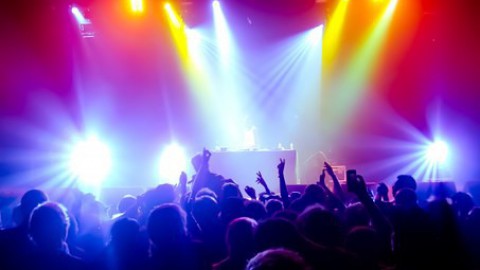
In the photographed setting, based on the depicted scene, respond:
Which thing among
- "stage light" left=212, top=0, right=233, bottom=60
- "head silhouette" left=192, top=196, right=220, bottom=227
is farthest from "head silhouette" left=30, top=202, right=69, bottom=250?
"stage light" left=212, top=0, right=233, bottom=60

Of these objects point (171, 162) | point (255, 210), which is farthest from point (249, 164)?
point (255, 210)

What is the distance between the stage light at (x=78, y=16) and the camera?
14211 millimetres

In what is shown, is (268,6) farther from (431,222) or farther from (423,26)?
(431,222)

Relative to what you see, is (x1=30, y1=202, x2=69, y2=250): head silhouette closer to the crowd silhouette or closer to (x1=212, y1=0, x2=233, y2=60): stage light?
the crowd silhouette

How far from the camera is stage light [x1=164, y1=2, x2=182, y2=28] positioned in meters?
15.1

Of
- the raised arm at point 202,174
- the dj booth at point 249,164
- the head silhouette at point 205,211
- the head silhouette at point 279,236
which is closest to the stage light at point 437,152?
the dj booth at point 249,164

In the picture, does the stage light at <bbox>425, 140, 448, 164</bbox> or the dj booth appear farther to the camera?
the stage light at <bbox>425, 140, 448, 164</bbox>

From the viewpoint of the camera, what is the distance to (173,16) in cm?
1535

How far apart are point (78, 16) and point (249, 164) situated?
25.2 feet

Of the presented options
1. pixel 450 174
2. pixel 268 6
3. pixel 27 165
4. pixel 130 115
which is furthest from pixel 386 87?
pixel 27 165

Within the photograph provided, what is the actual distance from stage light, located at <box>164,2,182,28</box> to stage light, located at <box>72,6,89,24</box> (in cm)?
266

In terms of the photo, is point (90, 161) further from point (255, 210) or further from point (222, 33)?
point (255, 210)

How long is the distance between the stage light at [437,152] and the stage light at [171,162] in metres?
8.45

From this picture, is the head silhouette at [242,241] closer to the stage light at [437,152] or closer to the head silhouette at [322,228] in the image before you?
the head silhouette at [322,228]
